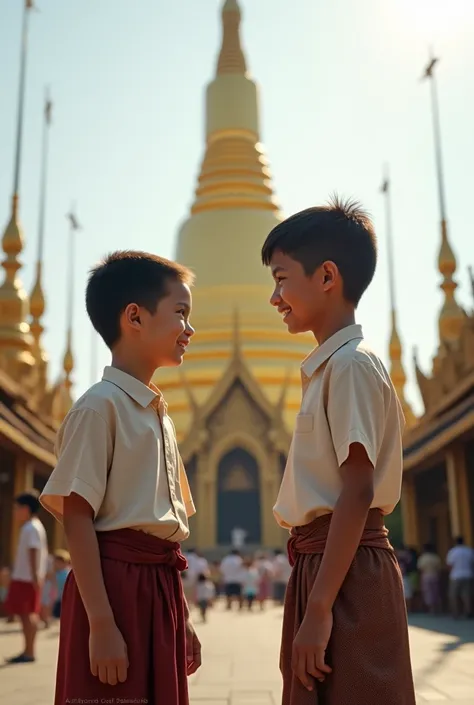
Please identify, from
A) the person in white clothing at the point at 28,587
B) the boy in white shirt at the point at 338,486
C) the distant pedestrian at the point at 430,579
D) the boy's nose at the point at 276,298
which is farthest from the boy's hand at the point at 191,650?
the distant pedestrian at the point at 430,579

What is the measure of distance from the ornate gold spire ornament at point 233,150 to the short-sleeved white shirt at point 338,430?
926 inches

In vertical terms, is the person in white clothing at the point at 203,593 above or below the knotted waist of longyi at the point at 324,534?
below

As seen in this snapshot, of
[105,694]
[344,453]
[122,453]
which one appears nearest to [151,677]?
[105,694]

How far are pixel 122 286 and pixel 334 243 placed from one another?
0.61 meters

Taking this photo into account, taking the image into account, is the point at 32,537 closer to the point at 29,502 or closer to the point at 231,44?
the point at 29,502

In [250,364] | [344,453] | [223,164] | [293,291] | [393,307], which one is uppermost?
[223,164]

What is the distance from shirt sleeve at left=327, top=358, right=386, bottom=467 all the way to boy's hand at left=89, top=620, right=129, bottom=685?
0.66 meters

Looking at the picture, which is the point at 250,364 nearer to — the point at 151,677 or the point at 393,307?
the point at 393,307

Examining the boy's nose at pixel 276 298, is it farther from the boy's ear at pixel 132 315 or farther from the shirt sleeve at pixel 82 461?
the shirt sleeve at pixel 82 461

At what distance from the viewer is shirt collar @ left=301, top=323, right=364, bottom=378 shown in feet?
7.68

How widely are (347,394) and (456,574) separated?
962 cm

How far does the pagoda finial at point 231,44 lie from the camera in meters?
27.1

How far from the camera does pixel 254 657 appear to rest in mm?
7059

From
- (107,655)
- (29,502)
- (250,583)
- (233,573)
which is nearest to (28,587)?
(29,502)
